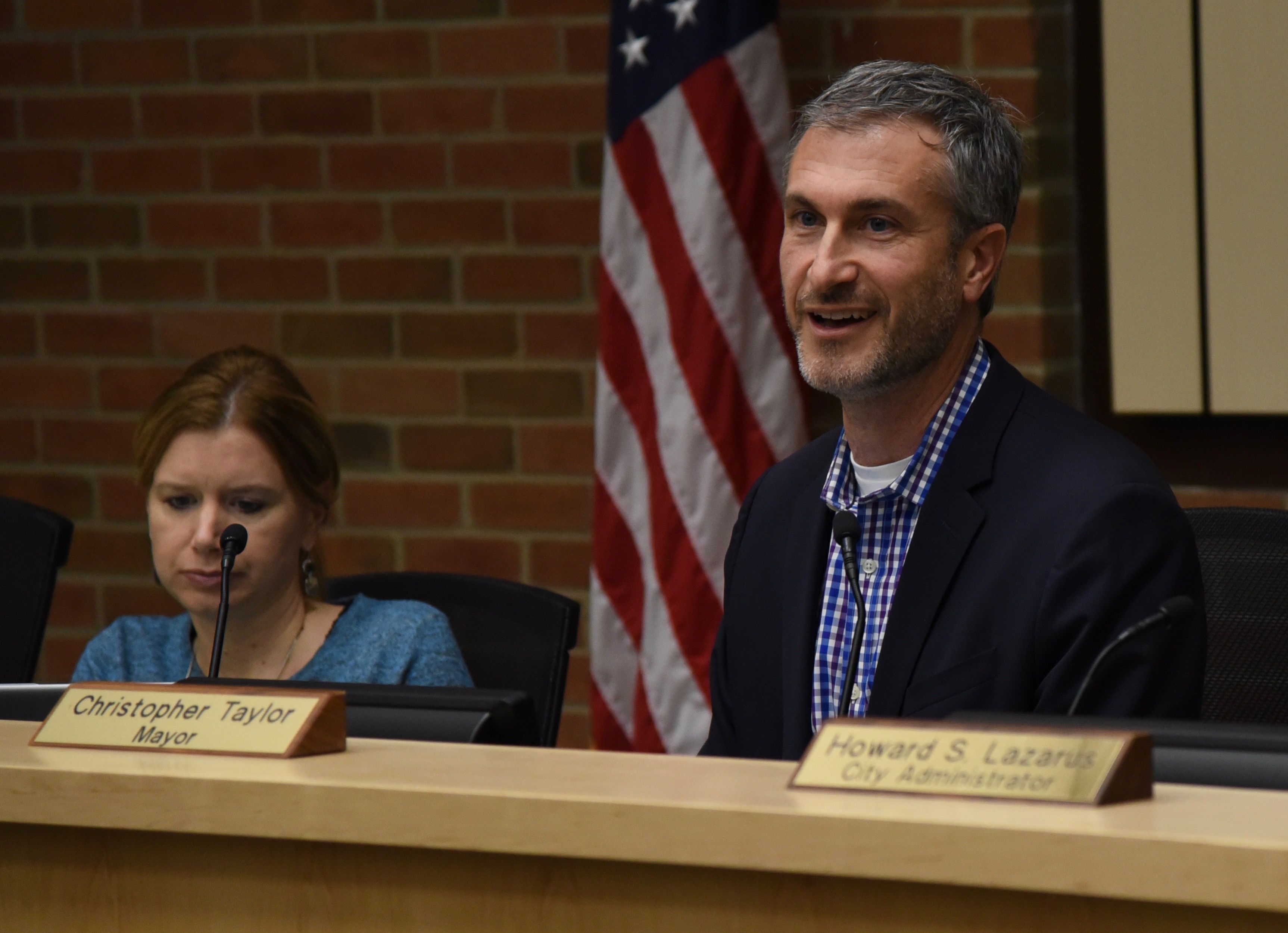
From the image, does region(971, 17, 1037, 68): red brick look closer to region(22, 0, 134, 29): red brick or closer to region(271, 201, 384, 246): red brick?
region(271, 201, 384, 246): red brick

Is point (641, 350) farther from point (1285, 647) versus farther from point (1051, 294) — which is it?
point (1285, 647)

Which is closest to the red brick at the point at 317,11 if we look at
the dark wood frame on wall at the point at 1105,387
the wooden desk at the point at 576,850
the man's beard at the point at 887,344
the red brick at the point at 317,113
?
the red brick at the point at 317,113

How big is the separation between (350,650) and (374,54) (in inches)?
52.3

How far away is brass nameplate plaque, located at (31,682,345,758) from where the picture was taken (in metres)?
1.04

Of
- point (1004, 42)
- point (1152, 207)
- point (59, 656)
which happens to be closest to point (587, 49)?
point (1004, 42)

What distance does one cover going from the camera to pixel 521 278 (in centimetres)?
297

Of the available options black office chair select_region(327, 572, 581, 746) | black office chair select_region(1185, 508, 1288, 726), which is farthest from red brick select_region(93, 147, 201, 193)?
black office chair select_region(1185, 508, 1288, 726)

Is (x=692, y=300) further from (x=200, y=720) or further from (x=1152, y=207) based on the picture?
(x=200, y=720)

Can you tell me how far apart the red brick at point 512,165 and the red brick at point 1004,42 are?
0.74 meters

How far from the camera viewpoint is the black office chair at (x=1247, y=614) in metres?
1.79

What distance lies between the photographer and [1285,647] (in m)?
1.79

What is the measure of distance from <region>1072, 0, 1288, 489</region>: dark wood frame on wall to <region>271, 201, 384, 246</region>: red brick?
1.25m

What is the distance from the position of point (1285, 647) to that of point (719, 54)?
127 centimetres

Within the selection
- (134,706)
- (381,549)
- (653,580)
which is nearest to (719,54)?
(653,580)
